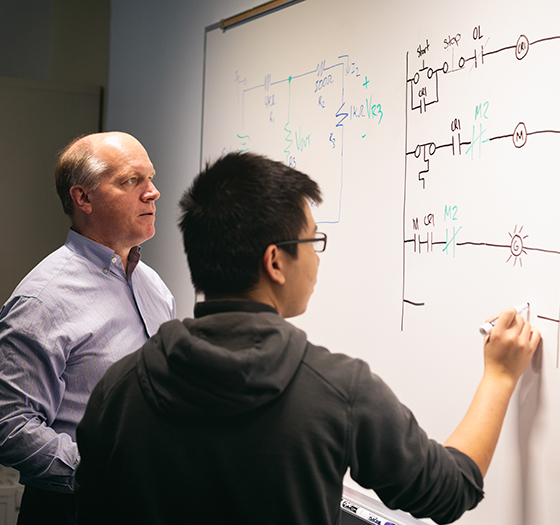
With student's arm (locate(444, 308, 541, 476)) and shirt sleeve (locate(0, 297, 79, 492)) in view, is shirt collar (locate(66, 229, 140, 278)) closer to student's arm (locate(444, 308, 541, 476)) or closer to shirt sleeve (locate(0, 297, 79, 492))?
shirt sleeve (locate(0, 297, 79, 492))

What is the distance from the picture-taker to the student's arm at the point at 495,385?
0.88 meters

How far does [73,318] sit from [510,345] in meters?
0.89

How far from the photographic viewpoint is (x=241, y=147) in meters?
1.86

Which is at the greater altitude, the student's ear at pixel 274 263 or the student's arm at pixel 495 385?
the student's ear at pixel 274 263

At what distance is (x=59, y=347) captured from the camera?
125 centimetres

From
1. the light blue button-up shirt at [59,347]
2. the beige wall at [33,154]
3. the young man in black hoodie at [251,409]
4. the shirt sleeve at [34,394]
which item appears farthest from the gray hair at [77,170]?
the beige wall at [33,154]

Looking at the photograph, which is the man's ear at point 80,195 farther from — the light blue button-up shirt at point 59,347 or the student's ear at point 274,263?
the student's ear at point 274,263

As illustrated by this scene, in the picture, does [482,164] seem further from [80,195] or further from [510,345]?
[80,195]

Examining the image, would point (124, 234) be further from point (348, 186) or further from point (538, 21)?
point (538, 21)

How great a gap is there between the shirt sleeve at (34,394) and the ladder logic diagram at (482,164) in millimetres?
764

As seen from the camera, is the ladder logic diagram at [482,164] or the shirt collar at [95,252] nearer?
the ladder logic diagram at [482,164]

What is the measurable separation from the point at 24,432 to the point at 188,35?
5.02ft

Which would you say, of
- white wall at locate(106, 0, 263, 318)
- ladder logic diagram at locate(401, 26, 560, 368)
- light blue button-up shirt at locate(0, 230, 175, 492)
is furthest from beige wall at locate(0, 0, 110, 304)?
ladder logic diagram at locate(401, 26, 560, 368)

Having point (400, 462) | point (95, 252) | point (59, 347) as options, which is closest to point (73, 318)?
point (59, 347)
